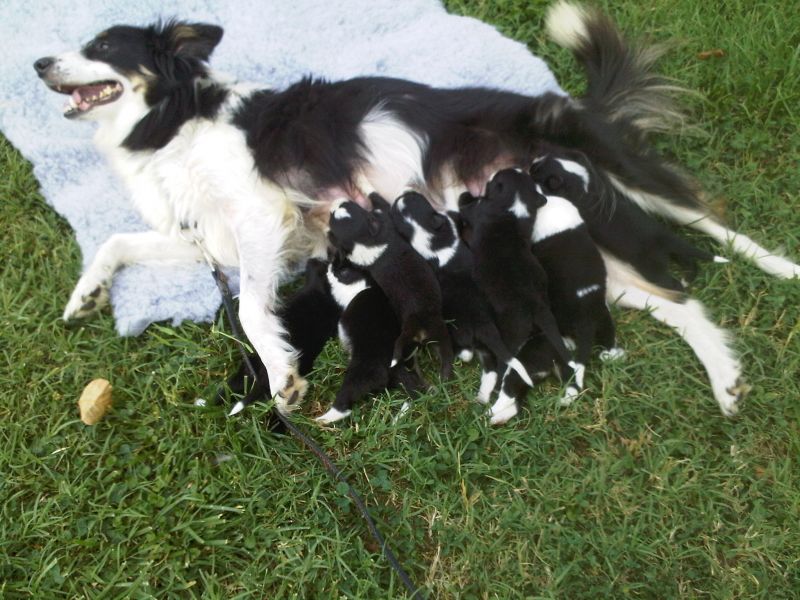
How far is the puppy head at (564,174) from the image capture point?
2.71m

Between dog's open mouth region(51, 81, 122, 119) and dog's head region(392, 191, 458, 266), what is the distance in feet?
4.81

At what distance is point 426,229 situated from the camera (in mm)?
2684

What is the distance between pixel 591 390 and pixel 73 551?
1998 millimetres

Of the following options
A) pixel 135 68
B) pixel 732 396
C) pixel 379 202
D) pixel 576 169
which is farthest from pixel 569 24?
pixel 135 68

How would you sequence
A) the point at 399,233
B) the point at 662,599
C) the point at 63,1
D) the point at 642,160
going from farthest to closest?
the point at 63,1
the point at 642,160
the point at 399,233
the point at 662,599

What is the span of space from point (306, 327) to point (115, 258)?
103 centimetres

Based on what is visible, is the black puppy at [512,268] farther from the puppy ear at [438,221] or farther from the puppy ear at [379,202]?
the puppy ear at [379,202]

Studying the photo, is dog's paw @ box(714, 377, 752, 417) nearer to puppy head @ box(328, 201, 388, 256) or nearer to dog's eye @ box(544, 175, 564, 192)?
dog's eye @ box(544, 175, 564, 192)

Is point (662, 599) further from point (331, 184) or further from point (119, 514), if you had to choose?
point (331, 184)

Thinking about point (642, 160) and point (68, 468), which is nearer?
point (68, 468)

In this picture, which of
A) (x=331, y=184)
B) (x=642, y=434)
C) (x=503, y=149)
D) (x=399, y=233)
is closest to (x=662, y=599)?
A: (x=642, y=434)

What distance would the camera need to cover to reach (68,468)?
96.8 inches

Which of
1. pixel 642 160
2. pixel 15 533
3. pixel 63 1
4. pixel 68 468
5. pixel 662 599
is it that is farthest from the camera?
pixel 63 1

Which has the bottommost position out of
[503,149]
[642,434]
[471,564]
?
[471,564]
